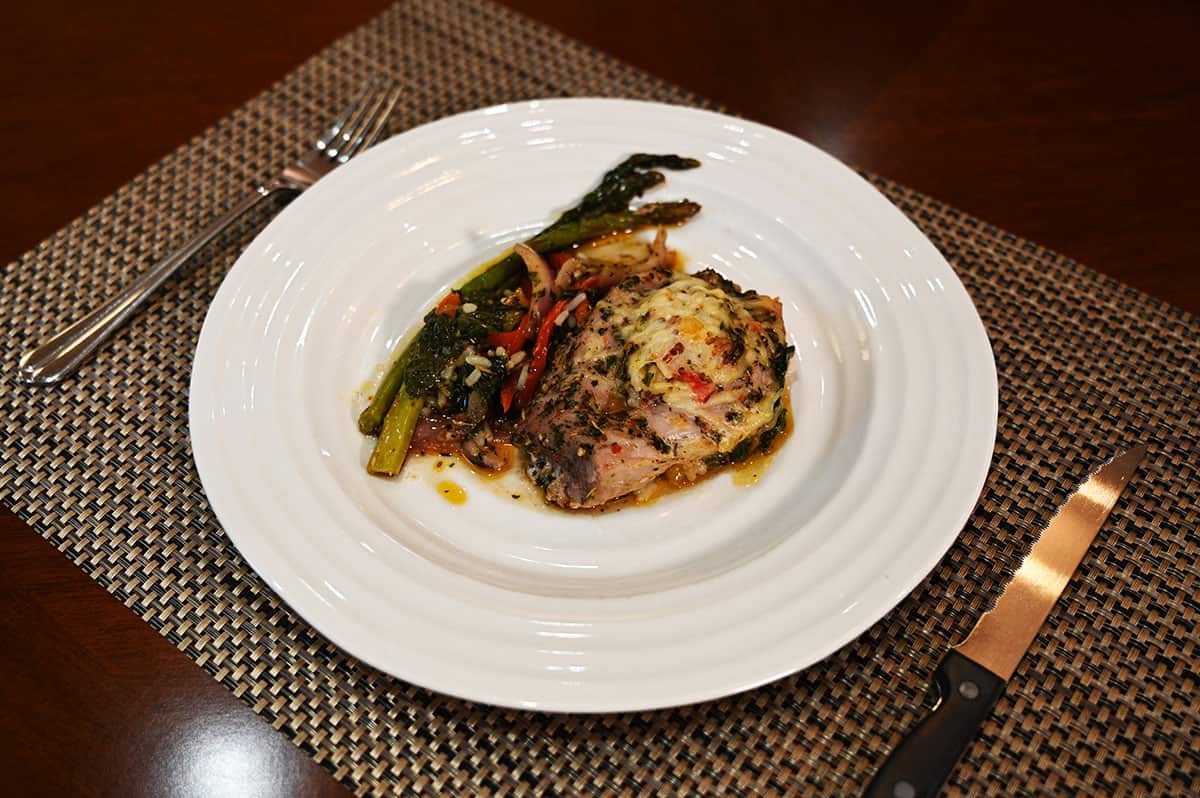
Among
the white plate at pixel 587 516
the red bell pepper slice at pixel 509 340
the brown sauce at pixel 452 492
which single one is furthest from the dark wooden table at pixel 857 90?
the red bell pepper slice at pixel 509 340

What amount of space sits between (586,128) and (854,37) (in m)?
1.88

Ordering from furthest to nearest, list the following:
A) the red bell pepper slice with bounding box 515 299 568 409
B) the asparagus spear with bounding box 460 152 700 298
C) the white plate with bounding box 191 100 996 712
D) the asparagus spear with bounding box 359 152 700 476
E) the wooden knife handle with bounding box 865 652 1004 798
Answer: the asparagus spear with bounding box 460 152 700 298
the asparagus spear with bounding box 359 152 700 476
the red bell pepper slice with bounding box 515 299 568 409
the white plate with bounding box 191 100 996 712
the wooden knife handle with bounding box 865 652 1004 798

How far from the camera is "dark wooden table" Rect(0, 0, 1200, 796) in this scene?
3.85 metres

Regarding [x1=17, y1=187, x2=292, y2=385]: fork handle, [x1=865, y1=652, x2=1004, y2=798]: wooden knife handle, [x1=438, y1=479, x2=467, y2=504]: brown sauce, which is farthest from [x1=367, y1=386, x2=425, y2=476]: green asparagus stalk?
[x1=865, y1=652, x2=1004, y2=798]: wooden knife handle

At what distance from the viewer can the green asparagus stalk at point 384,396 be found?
9.96ft

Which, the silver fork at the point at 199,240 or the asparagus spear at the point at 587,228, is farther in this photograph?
the asparagus spear at the point at 587,228

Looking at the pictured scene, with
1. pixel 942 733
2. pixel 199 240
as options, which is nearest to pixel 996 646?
pixel 942 733

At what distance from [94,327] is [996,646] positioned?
3081 millimetres

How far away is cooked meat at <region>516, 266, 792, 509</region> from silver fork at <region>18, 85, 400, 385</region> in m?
1.48

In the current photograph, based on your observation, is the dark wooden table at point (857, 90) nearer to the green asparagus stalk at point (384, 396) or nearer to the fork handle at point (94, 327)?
the fork handle at point (94, 327)

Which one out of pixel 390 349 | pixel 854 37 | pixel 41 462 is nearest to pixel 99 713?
pixel 41 462

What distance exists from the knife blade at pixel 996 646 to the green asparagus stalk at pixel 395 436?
1642mm

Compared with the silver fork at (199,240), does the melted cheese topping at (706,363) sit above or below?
below

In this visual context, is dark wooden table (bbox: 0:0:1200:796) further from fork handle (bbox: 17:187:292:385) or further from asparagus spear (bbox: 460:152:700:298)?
asparagus spear (bbox: 460:152:700:298)
